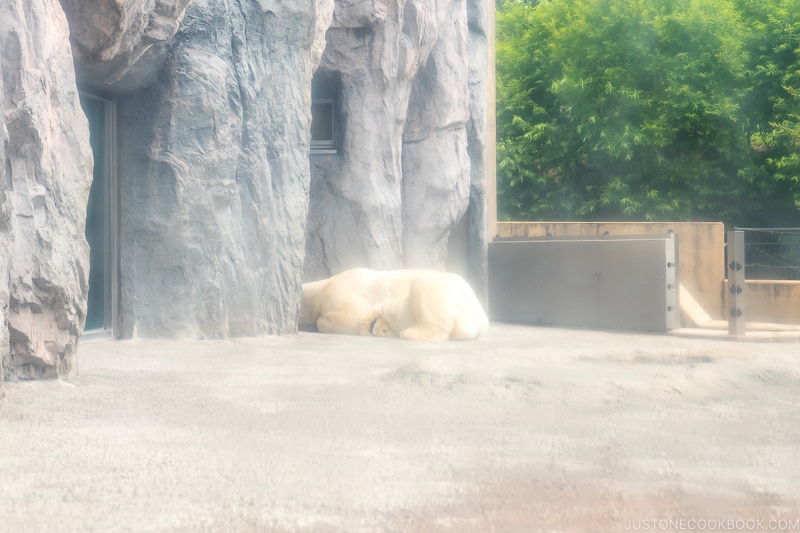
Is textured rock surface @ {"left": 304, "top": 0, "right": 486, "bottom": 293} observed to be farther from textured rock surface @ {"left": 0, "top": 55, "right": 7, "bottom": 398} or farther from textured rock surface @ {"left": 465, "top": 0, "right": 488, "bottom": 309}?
textured rock surface @ {"left": 0, "top": 55, "right": 7, "bottom": 398}

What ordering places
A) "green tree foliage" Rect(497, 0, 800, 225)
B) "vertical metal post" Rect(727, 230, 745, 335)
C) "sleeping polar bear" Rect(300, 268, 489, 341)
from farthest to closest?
"green tree foliage" Rect(497, 0, 800, 225), "vertical metal post" Rect(727, 230, 745, 335), "sleeping polar bear" Rect(300, 268, 489, 341)

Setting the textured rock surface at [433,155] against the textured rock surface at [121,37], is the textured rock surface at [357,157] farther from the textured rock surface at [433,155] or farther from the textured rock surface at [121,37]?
the textured rock surface at [121,37]

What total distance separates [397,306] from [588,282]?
397cm

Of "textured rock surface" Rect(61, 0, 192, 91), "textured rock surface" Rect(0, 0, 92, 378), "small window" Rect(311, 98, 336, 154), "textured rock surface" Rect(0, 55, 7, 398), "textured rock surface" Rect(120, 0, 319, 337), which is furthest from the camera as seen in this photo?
"small window" Rect(311, 98, 336, 154)

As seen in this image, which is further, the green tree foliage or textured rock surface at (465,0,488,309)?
the green tree foliage

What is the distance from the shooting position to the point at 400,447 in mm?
3809

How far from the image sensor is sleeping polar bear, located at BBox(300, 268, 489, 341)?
8.80 meters

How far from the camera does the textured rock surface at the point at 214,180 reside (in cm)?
794

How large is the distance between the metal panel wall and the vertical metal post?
Result: 1140 mm

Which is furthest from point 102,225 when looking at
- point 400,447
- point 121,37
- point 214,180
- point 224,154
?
point 400,447

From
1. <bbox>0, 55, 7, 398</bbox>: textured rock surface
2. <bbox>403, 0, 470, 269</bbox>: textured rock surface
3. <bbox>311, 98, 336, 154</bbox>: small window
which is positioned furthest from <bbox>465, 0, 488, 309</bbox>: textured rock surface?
<bbox>0, 55, 7, 398</bbox>: textured rock surface

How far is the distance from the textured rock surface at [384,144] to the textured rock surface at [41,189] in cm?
599

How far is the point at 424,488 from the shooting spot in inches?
125

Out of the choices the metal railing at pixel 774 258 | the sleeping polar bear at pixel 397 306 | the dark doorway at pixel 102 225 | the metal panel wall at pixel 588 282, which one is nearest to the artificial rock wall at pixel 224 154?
the dark doorway at pixel 102 225
